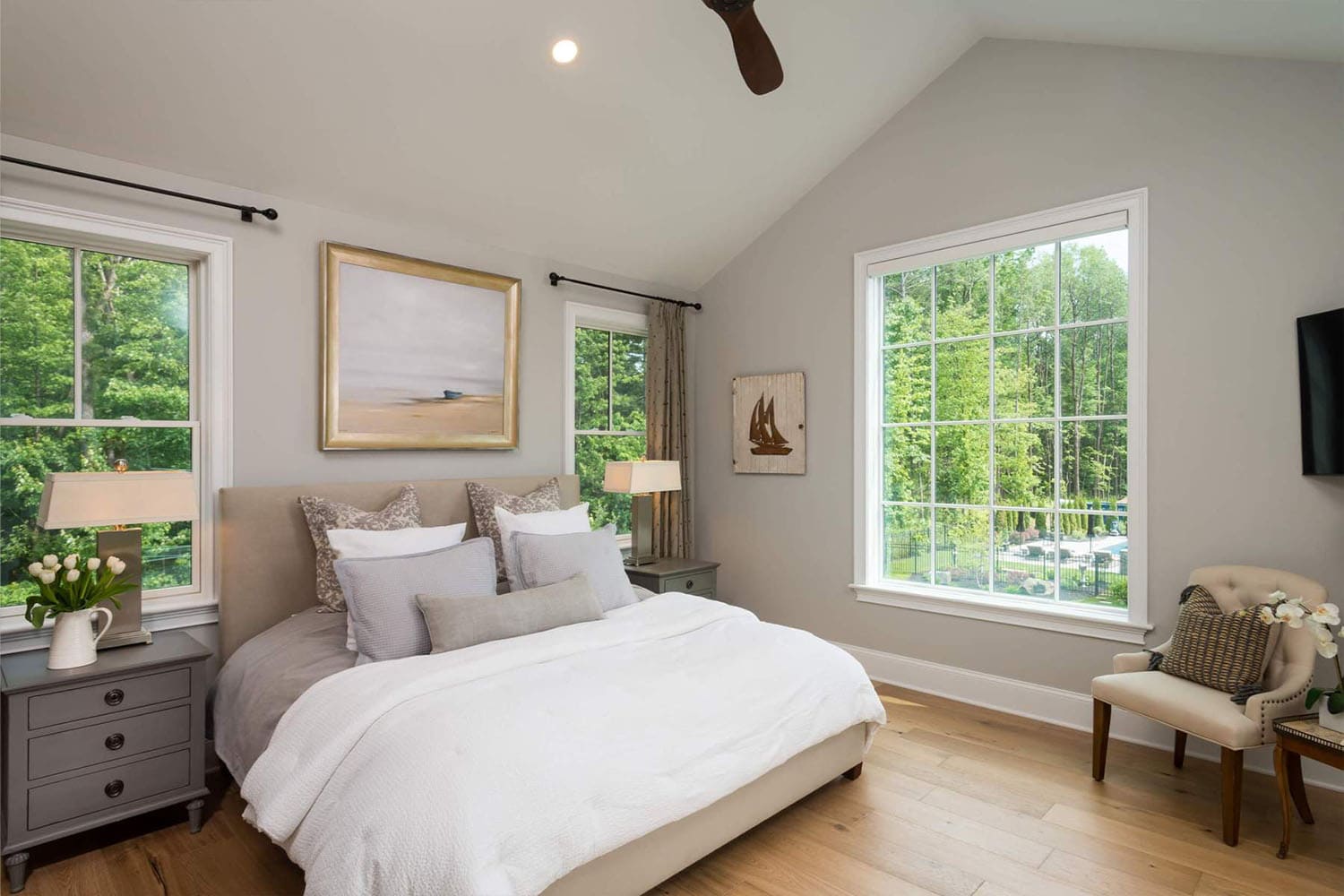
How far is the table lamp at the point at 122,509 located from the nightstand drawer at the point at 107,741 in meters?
0.33

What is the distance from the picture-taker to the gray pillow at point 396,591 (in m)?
2.42

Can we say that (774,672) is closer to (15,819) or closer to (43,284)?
(15,819)

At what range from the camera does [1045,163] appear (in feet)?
11.6

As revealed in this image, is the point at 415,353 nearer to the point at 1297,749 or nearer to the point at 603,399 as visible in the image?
the point at 603,399

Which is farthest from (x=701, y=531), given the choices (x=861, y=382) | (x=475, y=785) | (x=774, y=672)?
(x=475, y=785)

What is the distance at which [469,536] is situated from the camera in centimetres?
370

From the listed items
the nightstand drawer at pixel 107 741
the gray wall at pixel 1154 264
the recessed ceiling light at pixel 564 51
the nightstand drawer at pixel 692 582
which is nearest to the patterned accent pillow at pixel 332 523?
the nightstand drawer at pixel 107 741

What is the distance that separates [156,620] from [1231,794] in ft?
12.9

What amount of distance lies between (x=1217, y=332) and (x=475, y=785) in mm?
3307

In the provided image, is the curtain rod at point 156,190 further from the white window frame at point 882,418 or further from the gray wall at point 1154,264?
the white window frame at point 882,418

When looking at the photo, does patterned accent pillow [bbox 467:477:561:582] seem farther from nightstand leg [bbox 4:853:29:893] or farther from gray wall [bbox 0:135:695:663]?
nightstand leg [bbox 4:853:29:893]

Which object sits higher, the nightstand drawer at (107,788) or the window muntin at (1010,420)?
the window muntin at (1010,420)

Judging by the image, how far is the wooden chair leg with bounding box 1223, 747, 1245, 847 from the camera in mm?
2377

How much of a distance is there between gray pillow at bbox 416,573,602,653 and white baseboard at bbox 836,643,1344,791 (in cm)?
204
